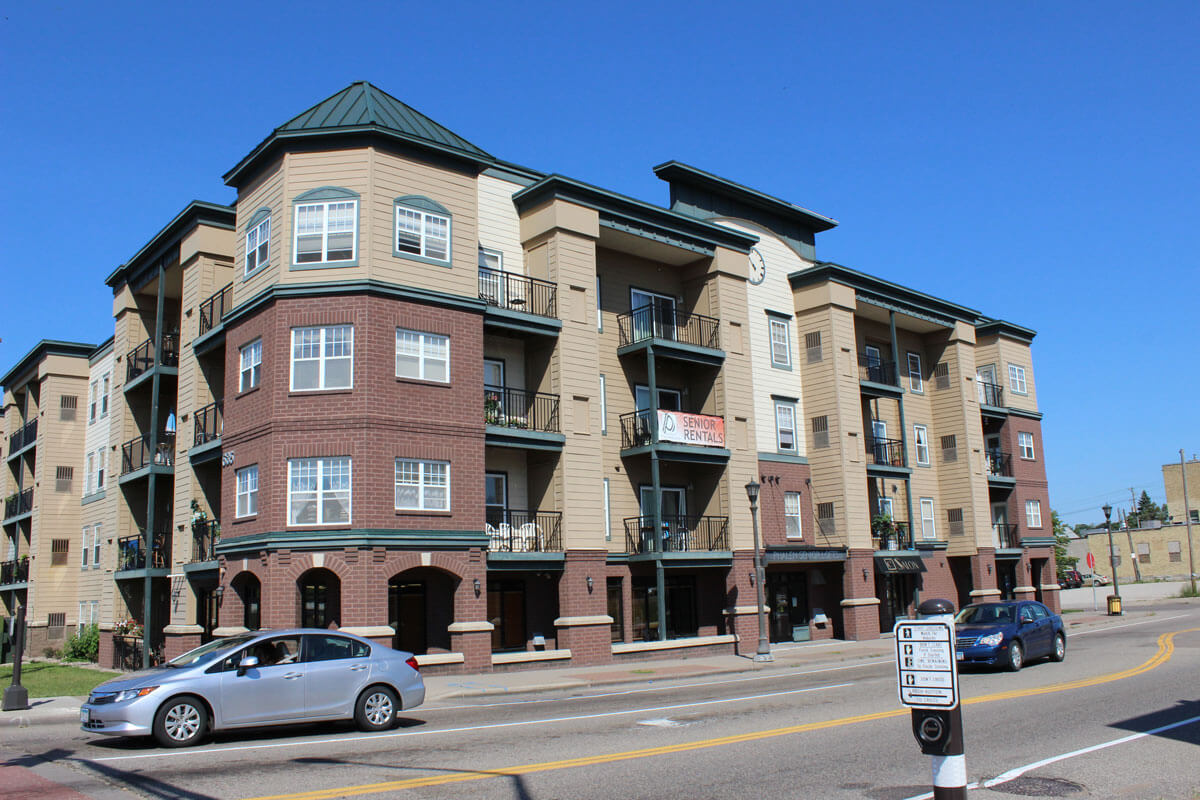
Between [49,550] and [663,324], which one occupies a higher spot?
[663,324]

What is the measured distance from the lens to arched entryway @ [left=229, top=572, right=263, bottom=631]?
82.7ft

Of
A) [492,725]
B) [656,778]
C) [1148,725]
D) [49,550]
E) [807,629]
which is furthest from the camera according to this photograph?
[49,550]

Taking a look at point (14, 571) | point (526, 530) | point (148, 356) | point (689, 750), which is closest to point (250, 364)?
point (526, 530)

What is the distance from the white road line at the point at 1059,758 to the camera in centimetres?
913

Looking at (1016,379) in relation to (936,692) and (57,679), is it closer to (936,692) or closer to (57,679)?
(57,679)

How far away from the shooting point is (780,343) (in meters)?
36.6

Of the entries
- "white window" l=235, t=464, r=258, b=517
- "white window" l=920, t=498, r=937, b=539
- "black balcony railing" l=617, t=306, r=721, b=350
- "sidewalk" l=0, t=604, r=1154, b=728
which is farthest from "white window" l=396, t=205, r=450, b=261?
"white window" l=920, t=498, r=937, b=539

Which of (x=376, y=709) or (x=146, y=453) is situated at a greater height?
(x=146, y=453)

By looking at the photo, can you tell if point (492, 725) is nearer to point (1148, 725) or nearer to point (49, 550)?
point (1148, 725)

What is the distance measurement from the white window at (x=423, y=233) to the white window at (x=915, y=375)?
25468mm

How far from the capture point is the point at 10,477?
49625mm

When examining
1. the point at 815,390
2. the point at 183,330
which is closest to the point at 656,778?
the point at 183,330

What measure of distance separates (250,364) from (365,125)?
6.95 metres

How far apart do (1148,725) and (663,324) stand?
21.2 metres
